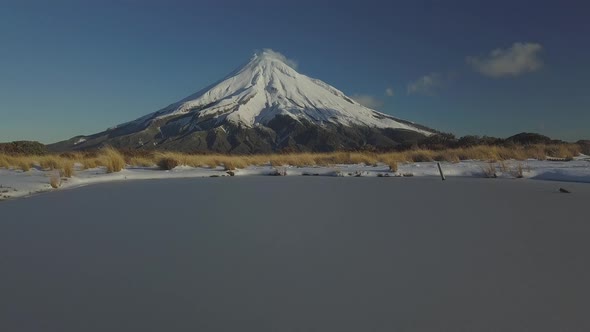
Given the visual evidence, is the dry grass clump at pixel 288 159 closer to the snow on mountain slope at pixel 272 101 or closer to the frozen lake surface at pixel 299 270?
the frozen lake surface at pixel 299 270

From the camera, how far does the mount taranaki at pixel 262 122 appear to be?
8894 cm

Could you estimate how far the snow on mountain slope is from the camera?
100 meters

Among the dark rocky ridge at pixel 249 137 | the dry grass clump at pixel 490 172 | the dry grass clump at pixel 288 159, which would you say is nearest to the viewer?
the dry grass clump at pixel 490 172

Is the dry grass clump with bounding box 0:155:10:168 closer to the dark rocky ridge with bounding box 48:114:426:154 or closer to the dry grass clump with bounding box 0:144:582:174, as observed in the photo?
the dry grass clump with bounding box 0:144:582:174

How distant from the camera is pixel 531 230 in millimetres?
2256

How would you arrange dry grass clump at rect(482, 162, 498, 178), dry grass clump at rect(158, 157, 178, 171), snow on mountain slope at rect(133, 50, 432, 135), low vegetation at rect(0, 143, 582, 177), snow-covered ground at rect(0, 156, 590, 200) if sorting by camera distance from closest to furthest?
snow-covered ground at rect(0, 156, 590, 200) < dry grass clump at rect(482, 162, 498, 178) < low vegetation at rect(0, 143, 582, 177) < dry grass clump at rect(158, 157, 178, 171) < snow on mountain slope at rect(133, 50, 432, 135)

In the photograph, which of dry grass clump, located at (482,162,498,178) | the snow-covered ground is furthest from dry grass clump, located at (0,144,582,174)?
dry grass clump, located at (482,162,498,178)

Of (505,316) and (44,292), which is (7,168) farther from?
(505,316)

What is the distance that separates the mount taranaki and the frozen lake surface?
78006 mm

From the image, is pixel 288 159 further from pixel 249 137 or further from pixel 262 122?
pixel 262 122

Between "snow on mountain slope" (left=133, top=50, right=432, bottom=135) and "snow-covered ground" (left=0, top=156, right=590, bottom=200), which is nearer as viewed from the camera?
"snow-covered ground" (left=0, top=156, right=590, bottom=200)

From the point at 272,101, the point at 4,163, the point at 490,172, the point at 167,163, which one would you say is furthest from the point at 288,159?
the point at 272,101

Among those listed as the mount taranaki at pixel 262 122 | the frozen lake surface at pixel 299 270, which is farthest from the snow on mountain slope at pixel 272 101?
the frozen lake surface at pixel 299 270

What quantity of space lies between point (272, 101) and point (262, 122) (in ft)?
28.9
